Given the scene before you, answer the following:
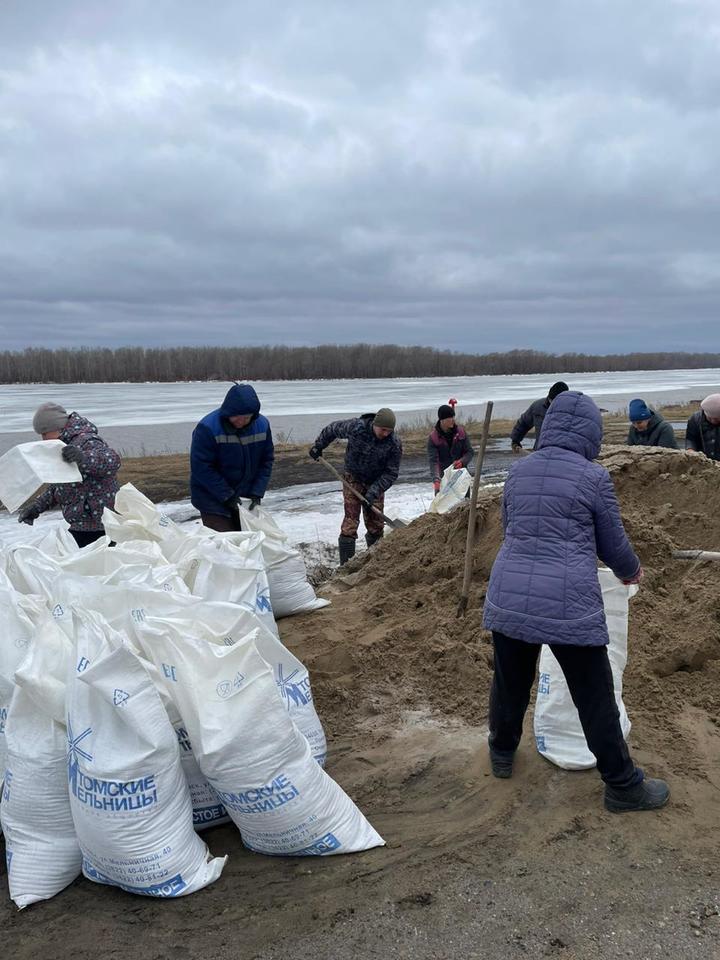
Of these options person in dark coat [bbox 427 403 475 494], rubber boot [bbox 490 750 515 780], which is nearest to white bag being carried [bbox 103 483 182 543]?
rubber boot [bbox 490 750 515 780]

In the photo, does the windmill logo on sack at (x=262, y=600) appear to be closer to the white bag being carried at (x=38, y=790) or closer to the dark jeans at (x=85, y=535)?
the white bag being carried at (x=38, y=790)

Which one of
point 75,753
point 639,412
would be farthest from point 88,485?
point 639,412

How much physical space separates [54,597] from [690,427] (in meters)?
5.49

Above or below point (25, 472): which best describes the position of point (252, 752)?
below

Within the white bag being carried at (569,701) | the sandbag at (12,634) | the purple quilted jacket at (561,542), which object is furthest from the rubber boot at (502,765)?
the sandbag at (12,634)

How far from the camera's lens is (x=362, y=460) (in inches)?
270

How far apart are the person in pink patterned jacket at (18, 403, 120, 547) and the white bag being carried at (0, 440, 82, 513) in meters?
0.12

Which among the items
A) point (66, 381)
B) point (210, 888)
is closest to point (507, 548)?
point (210, 888)

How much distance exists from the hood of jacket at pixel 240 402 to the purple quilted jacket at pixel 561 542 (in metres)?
2.53

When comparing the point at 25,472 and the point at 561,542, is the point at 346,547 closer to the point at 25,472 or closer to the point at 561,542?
the point at 25,472

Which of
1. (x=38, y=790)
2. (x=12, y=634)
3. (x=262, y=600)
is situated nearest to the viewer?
(x=38, y=790)

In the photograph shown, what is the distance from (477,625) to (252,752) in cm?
221

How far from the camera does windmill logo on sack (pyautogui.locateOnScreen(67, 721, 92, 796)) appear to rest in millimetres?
2366

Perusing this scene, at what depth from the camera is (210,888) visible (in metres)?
2.48
